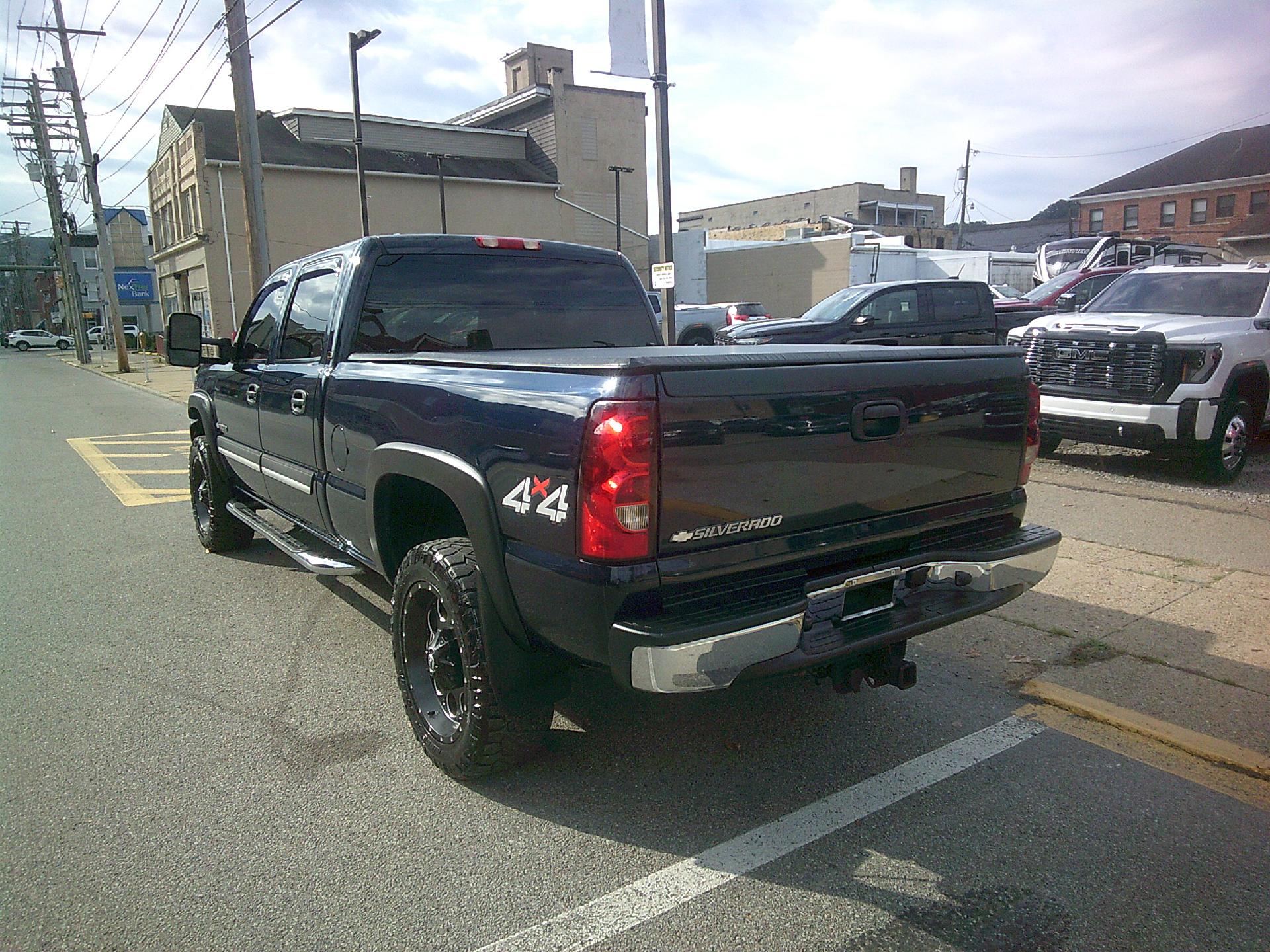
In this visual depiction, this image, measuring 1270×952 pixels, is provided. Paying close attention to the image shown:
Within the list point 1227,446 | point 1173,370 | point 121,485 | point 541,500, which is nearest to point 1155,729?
point 541,500

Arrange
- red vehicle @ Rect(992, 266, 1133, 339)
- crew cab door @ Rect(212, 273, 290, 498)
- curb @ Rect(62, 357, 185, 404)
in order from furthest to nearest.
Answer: curb @ Rect(62, 357, 185, 404)
red vehicle @ Rect(992, 266, 1133, 339)
crew cab door @ Rect(212, 273, 290, 498)

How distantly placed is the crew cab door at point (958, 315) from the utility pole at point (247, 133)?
1034 centimetres

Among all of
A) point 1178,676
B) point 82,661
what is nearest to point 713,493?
point 1178,676

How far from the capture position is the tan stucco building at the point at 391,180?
109 ft

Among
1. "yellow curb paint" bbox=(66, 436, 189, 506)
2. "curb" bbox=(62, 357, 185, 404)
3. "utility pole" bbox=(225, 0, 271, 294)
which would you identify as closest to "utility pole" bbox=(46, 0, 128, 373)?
"curb" bbox=(62, 357, 185, 404)

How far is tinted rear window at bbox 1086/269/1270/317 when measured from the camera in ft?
27.2

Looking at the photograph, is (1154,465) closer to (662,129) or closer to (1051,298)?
(662,129)

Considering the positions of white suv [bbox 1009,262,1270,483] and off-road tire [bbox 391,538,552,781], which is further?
white suv [bbox 1009,262,1270,483]

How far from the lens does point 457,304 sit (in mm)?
4406

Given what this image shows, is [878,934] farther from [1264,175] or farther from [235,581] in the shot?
[1264,175]

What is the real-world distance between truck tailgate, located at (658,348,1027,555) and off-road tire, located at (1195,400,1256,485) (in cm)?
536

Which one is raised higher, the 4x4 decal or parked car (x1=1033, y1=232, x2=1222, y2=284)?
parked car (x1=1033, y1=232, x2=1222, y2=284)

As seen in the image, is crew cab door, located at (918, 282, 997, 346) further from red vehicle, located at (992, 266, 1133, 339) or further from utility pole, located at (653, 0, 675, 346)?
utility pole, located at (653, 0, 675, 346)

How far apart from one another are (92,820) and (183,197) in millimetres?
39281
